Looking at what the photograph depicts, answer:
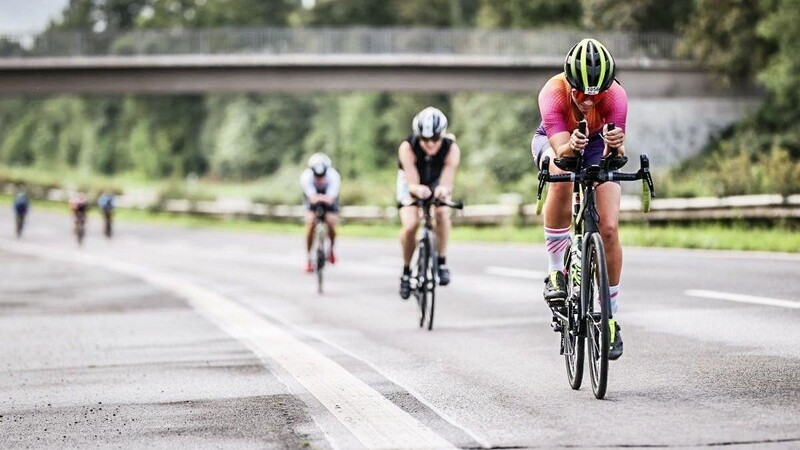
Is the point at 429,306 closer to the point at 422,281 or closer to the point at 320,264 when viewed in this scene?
the point at 422,281

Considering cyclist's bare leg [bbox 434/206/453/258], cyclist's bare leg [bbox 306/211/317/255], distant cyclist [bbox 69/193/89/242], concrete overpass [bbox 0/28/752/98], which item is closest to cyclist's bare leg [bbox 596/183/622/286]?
cyclist's bare leg [bbox 434/206/453/258]

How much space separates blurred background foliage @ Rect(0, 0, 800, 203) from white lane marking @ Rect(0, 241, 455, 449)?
A: 12935 millimetres

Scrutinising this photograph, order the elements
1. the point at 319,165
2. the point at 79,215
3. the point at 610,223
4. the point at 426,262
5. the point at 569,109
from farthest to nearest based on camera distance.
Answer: the point at 79,215 → the point at 319,165 → the point at 426,262 → the point at 569,109 → the point at 610,223

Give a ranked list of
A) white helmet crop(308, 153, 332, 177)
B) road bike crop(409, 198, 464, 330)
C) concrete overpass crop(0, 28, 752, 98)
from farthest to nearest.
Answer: concrete overpass crop(0, 28, 752, 98)
white helmet crop(308, 153, 332, 177)
road bike crop(409, 198, 464, 330)

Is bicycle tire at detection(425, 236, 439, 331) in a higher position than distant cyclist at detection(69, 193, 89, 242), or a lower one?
higher

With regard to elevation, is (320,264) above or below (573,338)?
below

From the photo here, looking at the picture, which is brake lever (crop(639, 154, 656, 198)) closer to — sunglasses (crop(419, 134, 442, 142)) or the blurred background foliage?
sunglasses (crop(419, 134, 442, 142))

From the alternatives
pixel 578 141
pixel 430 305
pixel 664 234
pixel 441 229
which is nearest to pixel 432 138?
pixel 441 229

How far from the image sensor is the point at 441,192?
12.1 m

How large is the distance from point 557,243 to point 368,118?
86.3 meters

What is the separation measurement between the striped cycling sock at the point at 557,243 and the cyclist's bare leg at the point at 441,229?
447cm

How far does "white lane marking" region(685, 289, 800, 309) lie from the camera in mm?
11375

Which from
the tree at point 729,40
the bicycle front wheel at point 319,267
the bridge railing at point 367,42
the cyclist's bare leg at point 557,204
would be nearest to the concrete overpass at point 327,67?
the bridge railing at point 367,42

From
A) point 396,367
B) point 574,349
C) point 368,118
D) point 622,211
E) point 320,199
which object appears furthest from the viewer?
point 368,118
